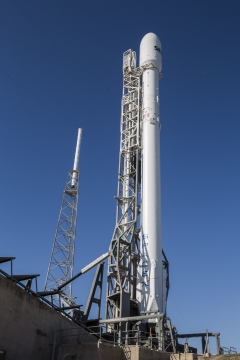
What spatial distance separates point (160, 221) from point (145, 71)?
1483 centimetres

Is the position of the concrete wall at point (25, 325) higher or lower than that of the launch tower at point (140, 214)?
lower

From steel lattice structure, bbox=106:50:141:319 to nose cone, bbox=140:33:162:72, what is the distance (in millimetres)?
1633

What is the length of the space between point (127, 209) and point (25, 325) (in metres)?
14.1

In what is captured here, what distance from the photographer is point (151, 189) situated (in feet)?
98.5

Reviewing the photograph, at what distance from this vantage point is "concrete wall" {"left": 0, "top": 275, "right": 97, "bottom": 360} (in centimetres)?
1830

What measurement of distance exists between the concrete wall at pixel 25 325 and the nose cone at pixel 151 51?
79.9 feet

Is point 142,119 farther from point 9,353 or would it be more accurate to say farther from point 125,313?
point 9,353

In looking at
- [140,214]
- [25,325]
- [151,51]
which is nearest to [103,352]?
[25,325]

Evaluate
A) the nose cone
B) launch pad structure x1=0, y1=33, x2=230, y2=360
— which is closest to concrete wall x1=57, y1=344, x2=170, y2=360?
launch pad structure x1=0, y1=33, x2=230, y2=360

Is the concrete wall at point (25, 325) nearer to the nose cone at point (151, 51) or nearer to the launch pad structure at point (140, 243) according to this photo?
the launch pad structure at point (140, 243)

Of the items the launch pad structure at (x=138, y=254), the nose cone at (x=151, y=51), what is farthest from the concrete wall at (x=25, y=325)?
the nose cone at (x=151, y=51)

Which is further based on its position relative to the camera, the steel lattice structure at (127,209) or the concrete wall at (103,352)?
the steel lattice structure at (127,209)

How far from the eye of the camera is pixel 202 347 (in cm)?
2467

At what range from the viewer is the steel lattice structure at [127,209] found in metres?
27.1
